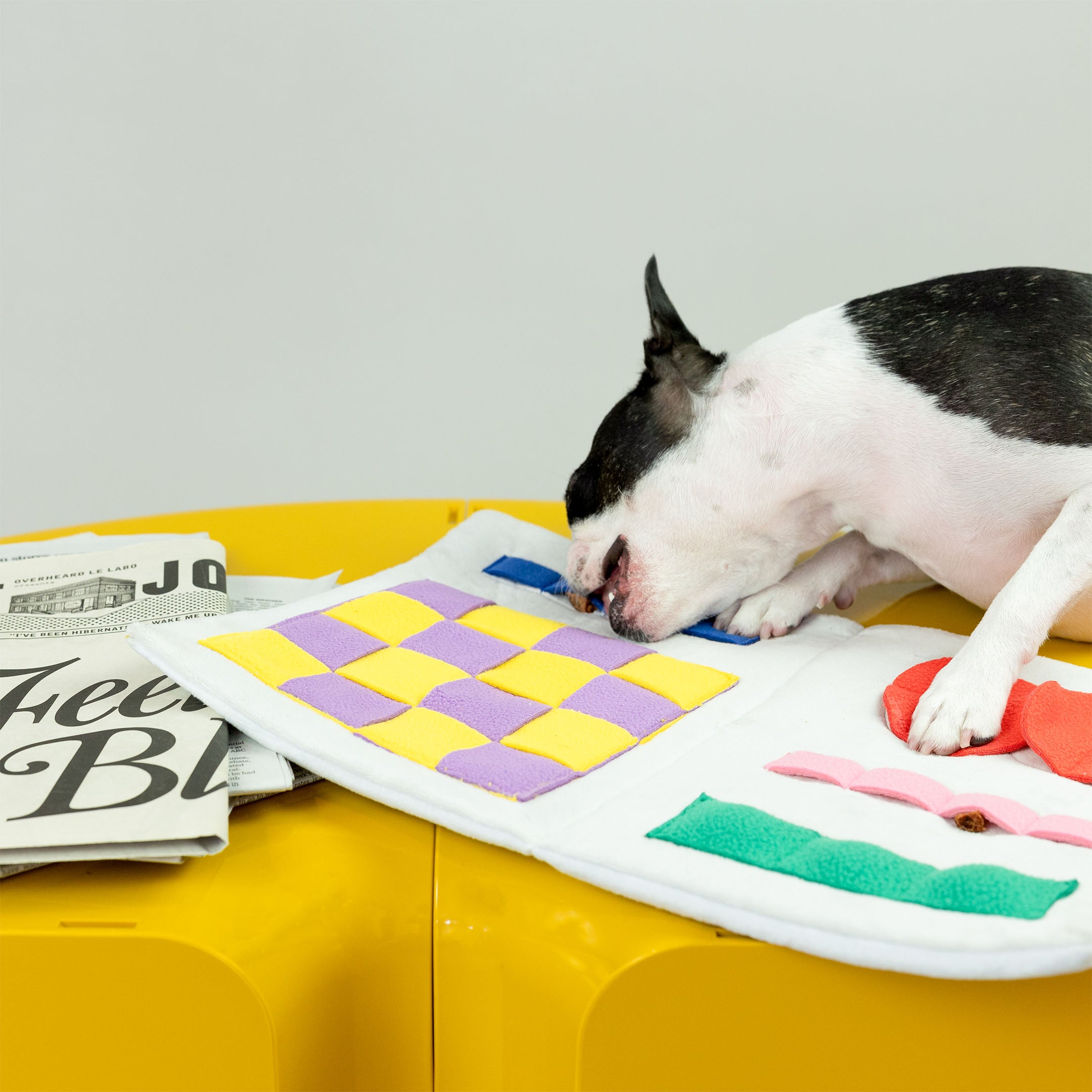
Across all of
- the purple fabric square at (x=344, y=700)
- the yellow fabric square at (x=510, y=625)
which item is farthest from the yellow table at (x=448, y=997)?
the yellow fabric square at (x=510, y=625)

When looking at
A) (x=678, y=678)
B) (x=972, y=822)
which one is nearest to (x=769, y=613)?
(x=678, y=678)

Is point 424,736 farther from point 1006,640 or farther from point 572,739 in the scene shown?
point 1006,640

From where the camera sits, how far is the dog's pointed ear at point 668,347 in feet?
3.95

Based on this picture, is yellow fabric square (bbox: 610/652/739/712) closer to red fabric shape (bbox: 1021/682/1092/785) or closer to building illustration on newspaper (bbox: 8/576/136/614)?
red fabric shape (bbox: 1021/682/1092/785)

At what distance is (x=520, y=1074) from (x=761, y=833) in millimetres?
217

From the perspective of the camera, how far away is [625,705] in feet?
3.00

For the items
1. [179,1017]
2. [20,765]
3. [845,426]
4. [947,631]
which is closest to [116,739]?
[20,765]

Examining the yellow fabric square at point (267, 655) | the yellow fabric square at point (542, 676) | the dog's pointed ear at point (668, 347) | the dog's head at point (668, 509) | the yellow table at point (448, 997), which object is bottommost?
the yellow table at point (448, 997)

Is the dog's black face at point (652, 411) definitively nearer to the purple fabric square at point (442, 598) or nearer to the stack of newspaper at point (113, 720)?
the purple fabric square at point (442, 598)

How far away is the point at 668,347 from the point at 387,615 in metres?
0.45

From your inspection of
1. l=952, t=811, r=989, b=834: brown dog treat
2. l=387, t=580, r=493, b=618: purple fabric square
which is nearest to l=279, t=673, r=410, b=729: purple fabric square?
l=387, t=580, r=493, b=618: purple fabric square

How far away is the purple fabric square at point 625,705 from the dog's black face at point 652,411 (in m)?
0.31

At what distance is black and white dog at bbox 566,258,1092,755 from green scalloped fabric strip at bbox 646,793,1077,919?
350mm

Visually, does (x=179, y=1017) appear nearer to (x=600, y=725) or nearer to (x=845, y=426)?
(x=600, y=725)
